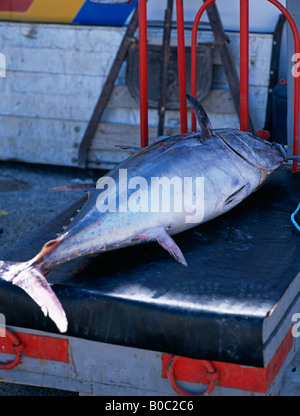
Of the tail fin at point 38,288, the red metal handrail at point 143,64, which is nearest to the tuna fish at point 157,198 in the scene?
the tail fin at point 38,288

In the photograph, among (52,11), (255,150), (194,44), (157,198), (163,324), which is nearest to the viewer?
(163,324)

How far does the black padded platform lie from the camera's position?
2.00m

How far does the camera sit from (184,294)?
2.13 m

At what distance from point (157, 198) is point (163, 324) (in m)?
0.56

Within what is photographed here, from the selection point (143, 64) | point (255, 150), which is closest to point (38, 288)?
point (255, 150)

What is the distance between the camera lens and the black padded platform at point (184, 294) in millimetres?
2000

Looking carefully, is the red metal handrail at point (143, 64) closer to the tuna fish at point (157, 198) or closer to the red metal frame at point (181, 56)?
the red metal frame at point (181, 56)

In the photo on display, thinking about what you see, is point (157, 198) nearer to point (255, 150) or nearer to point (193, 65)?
point (255, 150)

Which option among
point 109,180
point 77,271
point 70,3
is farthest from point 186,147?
point 70,3

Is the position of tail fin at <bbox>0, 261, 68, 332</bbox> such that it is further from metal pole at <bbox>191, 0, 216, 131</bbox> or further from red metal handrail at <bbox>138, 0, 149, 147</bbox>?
metal pole at <bbox>191, 0, 216, 131</bbox>

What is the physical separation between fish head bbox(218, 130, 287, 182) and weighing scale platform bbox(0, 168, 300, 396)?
40cm

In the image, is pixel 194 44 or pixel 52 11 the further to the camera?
pixel 52 11

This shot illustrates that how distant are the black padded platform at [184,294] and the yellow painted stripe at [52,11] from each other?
304 centimetres

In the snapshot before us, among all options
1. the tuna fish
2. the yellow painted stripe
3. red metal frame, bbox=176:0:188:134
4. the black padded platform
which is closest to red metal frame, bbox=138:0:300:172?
red metal frame, bbox=176:0:188:134
